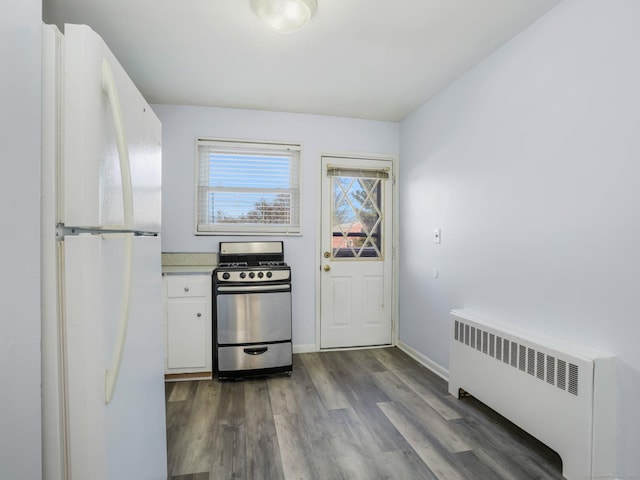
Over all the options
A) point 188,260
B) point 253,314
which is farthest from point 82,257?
point 188,260

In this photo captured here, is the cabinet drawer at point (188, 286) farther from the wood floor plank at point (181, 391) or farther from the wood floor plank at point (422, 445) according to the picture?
the wood floor plank at point (422, 445)

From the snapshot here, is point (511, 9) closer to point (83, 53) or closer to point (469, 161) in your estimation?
point (469, 161)

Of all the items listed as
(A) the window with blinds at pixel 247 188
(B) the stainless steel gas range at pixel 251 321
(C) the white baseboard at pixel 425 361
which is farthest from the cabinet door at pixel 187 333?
(C) the white baseboard at pixel 425 361

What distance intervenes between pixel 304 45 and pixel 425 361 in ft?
9.51

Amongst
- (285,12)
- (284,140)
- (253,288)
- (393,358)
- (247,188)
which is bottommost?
(393,358)

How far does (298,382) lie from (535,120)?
2597 millimetres

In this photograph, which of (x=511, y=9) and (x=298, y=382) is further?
(x=298, y=382)

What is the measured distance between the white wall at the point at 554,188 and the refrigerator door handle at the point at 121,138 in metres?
2.08

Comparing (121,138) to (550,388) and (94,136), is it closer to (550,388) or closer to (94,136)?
(94,136)

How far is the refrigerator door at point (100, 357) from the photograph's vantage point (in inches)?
Result: 33.4

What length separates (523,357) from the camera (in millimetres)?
1909

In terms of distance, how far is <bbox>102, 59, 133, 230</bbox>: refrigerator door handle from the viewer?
2.97 feet
